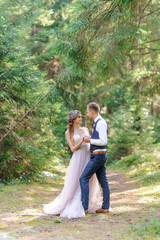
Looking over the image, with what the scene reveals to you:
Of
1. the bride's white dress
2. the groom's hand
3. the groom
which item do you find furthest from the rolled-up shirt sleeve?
the bride's white dress

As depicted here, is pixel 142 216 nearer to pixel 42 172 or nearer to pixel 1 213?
pixel 1 213

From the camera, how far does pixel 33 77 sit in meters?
8.66

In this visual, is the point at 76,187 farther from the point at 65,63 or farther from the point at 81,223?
the point at 65,63

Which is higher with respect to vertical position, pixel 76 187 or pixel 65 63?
pixel 65 63

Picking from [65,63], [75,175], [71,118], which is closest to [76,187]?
[75,175]

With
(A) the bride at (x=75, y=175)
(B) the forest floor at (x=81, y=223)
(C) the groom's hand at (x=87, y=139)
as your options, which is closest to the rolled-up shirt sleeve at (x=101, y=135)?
(C) the groom's hand at (x=87, y=139)

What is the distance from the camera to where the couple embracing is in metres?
5.38

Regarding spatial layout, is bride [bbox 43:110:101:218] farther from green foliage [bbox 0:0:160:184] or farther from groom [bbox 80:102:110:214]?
green foliage [bbox 0:0:160:184]

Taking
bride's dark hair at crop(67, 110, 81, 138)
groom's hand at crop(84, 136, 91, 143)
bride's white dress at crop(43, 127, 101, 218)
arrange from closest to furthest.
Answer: groom's hand at crop(84, 136, 91, 143)
bride's white dress at crop(43, 127, 101, 218)
bride's dark hair at crop(67, 110, 81, 138)

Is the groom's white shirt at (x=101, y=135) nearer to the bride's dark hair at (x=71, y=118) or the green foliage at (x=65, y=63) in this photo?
the bride's dark hair at (x=71, y=118)

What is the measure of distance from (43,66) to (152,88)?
44.5ft

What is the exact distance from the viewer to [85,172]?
5.45 m

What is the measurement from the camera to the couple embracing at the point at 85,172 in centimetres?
538

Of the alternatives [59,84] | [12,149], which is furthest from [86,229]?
[12,149]
